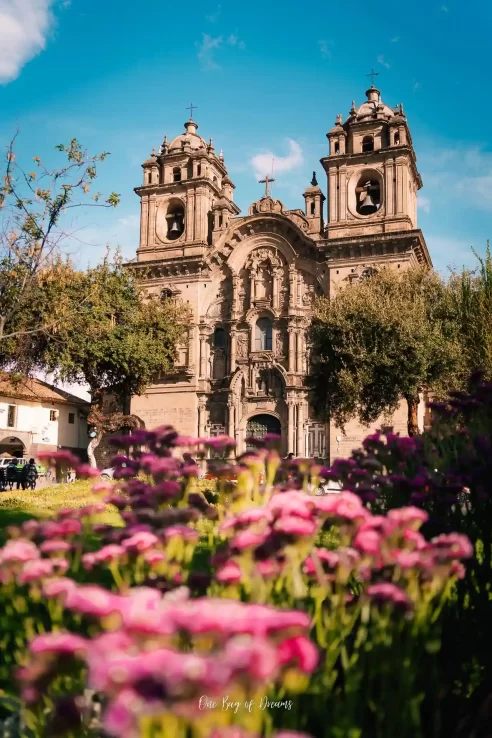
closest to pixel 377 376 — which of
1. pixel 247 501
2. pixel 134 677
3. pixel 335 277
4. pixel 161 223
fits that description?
pixel 335 277

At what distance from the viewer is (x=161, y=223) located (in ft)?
147

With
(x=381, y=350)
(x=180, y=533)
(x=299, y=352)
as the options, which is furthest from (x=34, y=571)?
(x=299, y=352)

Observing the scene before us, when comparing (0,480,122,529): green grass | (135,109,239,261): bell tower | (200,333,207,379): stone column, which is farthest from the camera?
(135,109,239,261): bell tower

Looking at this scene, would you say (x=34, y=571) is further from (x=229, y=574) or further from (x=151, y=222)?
(x=151, y=222)

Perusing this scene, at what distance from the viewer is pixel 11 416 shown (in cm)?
4684

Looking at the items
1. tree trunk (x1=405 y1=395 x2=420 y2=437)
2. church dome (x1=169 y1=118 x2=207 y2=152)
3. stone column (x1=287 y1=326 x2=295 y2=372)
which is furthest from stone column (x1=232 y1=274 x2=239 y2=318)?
tree trunk (x1=405 y1=395 x2=420 y2=437)

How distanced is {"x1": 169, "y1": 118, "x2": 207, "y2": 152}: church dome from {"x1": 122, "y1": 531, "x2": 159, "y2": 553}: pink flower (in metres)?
44.9

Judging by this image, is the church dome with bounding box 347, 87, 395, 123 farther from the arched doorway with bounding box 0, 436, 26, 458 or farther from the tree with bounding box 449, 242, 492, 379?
the arched doorway with bounding box 0, 436, 26, 458

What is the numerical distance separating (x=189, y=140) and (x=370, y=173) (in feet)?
44.3

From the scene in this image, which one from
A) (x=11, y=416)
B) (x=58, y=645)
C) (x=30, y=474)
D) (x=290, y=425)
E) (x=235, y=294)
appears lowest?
(x=30, y=474)

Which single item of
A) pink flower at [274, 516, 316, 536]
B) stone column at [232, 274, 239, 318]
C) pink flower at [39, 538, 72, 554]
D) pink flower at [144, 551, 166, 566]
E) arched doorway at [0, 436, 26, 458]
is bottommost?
pink flower at [144, 551, 166, 566]

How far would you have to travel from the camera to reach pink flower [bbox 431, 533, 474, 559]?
129 inches

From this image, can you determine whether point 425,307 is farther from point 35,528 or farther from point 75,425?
point 75,425

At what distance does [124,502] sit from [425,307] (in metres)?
27.7
